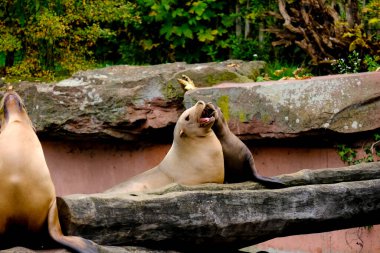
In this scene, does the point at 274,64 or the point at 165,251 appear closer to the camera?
the point at 165,251

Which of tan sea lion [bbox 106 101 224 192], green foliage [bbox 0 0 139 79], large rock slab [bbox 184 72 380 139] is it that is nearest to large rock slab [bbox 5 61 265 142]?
large rock slab [bbox 184 72 380 139]

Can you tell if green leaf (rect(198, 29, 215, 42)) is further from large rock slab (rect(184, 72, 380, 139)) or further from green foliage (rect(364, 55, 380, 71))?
large rock slab (rect(184, 72, 380, 139))

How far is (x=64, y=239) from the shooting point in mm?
5691

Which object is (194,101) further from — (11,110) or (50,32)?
(11,110)

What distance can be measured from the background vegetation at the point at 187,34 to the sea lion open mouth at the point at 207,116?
275 centimetres

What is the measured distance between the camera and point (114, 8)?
11914mm

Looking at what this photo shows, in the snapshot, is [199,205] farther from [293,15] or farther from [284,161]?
[293,15]

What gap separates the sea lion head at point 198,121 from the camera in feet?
27.7

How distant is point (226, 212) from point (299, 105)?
3.30m

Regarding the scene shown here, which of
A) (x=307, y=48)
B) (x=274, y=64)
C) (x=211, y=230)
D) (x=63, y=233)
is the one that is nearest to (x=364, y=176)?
(x=211, y=230)

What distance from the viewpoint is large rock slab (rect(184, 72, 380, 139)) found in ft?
30.8

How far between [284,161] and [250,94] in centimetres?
79

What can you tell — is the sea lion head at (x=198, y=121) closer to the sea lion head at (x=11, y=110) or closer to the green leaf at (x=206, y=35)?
the sea lion head at (x=11, y=110)

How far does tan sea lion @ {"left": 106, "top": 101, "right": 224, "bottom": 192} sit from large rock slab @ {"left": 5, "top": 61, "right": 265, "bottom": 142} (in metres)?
1.75
